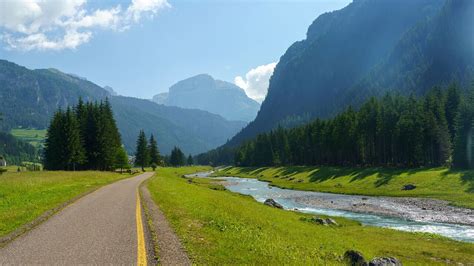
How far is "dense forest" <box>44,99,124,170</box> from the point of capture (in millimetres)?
79562

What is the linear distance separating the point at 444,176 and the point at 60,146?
81.4m

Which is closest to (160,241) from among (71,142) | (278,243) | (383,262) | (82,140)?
(278,243)

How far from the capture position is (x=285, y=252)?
597 inches

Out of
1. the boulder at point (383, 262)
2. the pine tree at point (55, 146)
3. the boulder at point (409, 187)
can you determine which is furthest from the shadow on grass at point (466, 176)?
the pine tree at point (55, 146)

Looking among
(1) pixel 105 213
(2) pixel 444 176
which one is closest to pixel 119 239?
(1) pixel 105 213

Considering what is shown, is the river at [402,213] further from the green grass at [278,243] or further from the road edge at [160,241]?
the road edge at [160,241]

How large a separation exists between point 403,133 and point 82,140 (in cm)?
8067

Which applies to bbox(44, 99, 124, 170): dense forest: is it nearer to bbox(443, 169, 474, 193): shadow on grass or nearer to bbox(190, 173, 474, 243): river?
bbox(190, 173, 474, 243): river

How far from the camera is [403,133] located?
8994 cm

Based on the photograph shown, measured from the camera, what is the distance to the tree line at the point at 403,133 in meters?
78.8

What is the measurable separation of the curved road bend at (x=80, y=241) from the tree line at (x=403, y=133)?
74445 mm

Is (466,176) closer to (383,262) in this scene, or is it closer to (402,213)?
(402,213)

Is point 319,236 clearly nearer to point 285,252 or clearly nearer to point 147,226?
point 285,252

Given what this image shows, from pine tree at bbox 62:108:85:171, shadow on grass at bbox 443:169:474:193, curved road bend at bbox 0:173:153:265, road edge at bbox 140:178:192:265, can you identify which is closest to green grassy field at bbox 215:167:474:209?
shadow on grass at bbox 443:169:474:193
